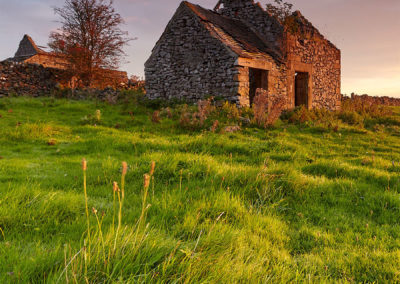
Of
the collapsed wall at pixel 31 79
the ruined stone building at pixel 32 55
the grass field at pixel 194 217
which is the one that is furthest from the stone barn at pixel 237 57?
the ruined stone building at pixel 32 55

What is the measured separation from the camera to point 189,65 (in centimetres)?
1548

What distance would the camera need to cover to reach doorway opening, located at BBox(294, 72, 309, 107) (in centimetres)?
1777

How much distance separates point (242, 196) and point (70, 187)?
107 inches

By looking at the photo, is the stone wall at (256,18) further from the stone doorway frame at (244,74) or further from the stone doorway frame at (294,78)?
the stone doorway frame at (244,74)

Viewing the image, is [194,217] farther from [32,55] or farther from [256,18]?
[32,55]

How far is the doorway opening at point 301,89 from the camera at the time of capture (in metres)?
17.8

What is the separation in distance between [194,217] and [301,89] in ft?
54.7

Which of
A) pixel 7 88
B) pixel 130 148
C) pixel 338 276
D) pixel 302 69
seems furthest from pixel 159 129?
pixel 7 88

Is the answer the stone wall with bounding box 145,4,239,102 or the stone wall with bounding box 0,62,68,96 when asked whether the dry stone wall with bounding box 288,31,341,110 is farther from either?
the stone wall with bounding box 0,62,68,96

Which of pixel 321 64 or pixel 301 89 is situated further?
pixel 321 64

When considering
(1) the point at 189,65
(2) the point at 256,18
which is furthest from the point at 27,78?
(2) the point at 256,18

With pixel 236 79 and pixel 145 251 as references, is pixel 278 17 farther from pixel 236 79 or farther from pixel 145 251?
pixel 145 251

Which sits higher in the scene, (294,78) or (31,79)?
(31,79)

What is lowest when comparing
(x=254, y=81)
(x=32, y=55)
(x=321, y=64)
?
(x=254, y=81)
